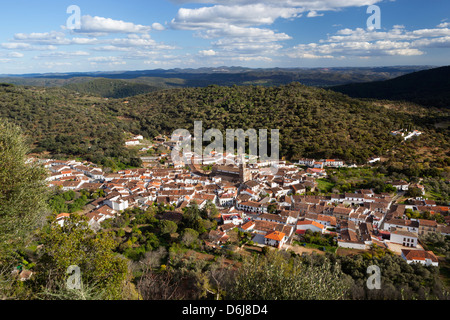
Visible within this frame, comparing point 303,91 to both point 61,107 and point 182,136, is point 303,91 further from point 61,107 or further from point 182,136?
point 61,107

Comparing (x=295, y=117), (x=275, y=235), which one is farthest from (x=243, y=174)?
(x=295, y=117)

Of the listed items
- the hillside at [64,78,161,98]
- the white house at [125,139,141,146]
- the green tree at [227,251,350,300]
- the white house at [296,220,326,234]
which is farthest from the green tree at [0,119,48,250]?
the hillside at [64,78,161,98]

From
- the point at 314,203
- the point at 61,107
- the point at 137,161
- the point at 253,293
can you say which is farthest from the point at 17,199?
the point at 61,107

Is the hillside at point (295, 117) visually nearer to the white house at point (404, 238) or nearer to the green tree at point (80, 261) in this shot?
the white house at point (404, 238)

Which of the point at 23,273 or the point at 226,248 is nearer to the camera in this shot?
the point at 23,273

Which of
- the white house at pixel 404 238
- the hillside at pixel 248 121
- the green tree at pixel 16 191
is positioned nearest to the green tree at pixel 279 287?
the green tree at pixel 16 191
